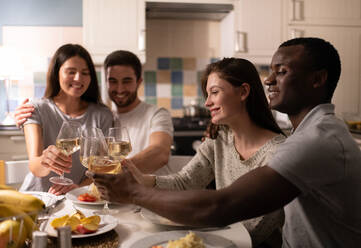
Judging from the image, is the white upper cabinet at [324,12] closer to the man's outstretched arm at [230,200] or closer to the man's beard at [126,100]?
the man's beard at [126,100]

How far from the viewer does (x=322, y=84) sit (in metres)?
0.91

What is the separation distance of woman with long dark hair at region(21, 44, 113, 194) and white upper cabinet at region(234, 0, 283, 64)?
6.21 feet

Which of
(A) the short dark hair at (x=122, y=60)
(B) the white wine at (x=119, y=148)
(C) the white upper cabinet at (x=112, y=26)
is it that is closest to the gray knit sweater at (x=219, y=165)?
(B) the white wine at (x=119, y=148)

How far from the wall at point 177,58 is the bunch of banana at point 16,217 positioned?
310cm

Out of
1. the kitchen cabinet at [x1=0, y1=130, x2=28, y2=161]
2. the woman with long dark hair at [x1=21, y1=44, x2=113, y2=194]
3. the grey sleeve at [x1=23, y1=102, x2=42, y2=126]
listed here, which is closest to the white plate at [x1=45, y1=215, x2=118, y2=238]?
the woman with long dark hair at [x1=21, y1=44, x2=113, y2=194]

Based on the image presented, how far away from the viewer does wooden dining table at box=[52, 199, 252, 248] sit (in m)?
0.91

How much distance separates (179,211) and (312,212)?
0.33 metres

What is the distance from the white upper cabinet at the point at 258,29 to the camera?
349 centimetres

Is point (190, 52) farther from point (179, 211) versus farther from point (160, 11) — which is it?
point (179, 211)

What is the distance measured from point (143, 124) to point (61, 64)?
514mm

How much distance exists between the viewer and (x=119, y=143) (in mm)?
1251

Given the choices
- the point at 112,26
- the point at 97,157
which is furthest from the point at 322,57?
the point at 112,26

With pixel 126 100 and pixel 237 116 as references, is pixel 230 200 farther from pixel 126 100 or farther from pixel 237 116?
pixel 126 100

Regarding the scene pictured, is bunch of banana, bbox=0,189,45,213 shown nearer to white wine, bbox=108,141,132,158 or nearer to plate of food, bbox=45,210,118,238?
plate of food, bbox=45,210,118,238
